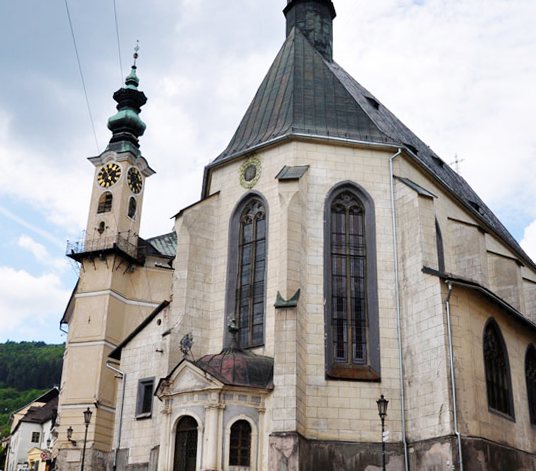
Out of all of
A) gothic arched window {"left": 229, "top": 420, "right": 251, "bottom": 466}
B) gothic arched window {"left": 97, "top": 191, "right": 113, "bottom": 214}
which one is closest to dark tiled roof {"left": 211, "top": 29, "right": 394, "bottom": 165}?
gothic arched window {"left": 229, "top": 420, "right": 251, "bottom": 466}

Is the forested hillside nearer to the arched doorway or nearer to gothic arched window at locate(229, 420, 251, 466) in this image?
the arched doorway

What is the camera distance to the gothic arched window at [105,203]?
44.6 metres

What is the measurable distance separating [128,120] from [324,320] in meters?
28.2

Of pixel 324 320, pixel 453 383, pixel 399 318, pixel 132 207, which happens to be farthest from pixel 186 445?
pixel 132 207

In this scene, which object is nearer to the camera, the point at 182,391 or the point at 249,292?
the point at 182,391

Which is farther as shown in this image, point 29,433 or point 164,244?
point 29,433

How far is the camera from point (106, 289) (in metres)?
40.9

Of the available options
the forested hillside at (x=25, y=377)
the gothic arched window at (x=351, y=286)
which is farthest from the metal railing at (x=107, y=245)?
the forested hillside at (x=25, y=377)

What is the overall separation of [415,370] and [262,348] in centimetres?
487

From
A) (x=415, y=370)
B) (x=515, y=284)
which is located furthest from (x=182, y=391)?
(x=515, y=284)

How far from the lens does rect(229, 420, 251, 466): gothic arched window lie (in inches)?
836

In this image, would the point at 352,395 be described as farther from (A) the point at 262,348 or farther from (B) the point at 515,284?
(B) the point at 515,284

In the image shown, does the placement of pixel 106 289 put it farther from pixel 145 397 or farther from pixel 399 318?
pixel 399 318

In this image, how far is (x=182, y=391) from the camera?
2219 cm
